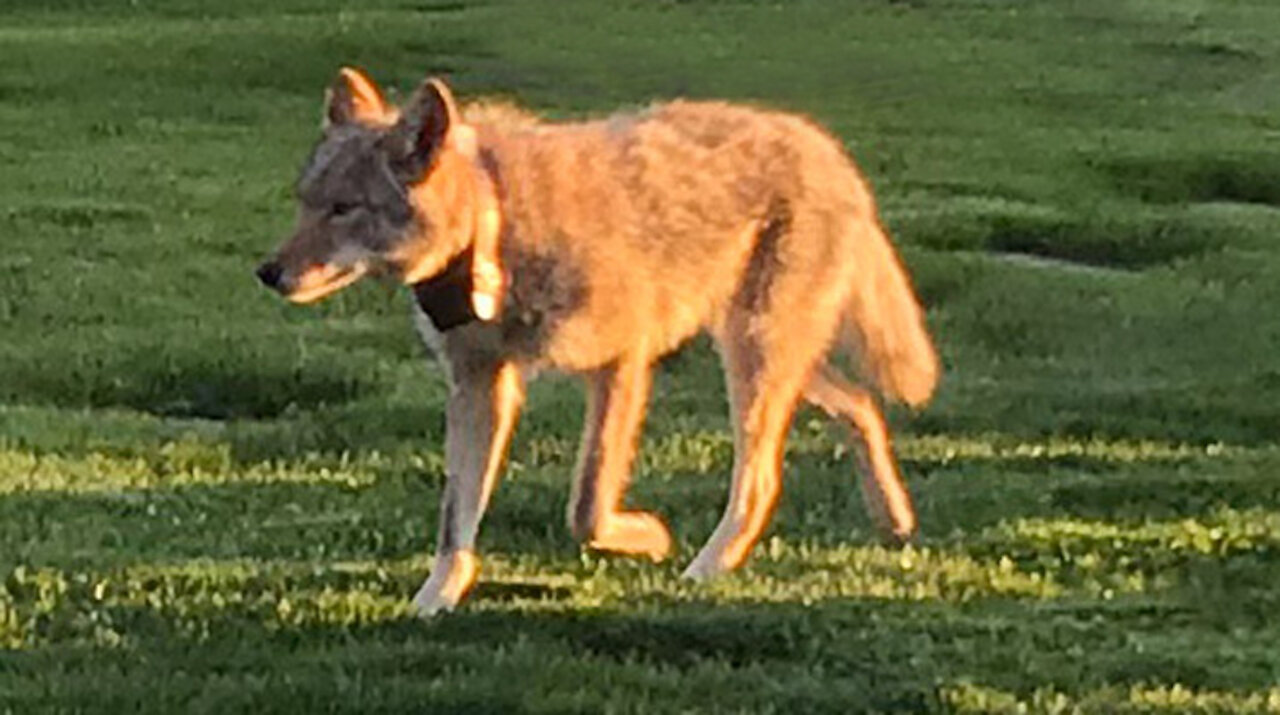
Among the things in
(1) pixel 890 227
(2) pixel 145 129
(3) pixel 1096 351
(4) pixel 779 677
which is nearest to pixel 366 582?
(4) pixel 779 677

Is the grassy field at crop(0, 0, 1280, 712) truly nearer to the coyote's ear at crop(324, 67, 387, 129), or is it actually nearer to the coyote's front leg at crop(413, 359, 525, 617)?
the coyote's front leg at crop(413, 359, 525, 617)

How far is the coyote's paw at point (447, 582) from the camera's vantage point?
28.4 feet

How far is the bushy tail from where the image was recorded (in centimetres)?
1007

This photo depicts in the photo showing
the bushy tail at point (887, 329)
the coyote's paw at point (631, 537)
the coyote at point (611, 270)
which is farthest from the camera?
the bushy tail at point (887, 329)

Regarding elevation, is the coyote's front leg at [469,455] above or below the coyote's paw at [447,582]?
above

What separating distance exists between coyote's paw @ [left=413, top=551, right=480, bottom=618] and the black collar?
2.39 ft

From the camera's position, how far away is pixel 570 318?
28.8 ft

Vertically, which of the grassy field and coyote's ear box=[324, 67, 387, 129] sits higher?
coyote's ear box=[324, 67, 387, 129]

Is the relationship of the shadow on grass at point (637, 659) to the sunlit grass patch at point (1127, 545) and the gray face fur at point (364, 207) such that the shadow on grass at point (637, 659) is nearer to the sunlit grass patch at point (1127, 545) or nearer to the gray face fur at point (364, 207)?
the sunlit grass patch at point (1127, 545)

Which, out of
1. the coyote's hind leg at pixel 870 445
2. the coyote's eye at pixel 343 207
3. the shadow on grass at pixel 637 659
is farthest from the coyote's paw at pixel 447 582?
the coyote's hind leg at pixel 870 445

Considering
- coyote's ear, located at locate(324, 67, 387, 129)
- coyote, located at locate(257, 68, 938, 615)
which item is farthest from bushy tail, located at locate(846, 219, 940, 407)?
coyote's ear, located at locate(324, 67, 387, 129)

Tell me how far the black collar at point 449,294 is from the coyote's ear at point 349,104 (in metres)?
0.47

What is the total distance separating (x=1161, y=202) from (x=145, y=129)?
9156mm

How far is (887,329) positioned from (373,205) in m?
2.71
